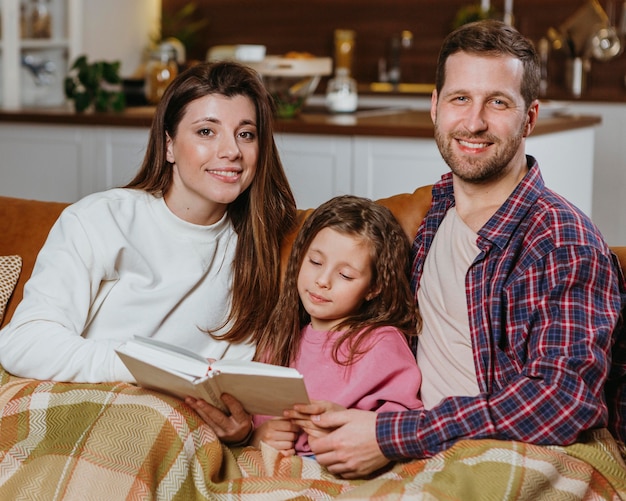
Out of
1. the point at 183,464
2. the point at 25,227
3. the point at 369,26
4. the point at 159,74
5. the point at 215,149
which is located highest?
the point at 369,26

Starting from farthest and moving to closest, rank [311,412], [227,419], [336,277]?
1. [336,277]
2. [227,419]
3. [311,412]

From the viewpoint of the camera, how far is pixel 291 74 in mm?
4117

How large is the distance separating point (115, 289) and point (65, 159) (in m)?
2.17

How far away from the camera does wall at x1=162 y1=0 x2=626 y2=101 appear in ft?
18.2

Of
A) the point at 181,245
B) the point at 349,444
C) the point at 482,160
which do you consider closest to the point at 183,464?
the point at 349,444

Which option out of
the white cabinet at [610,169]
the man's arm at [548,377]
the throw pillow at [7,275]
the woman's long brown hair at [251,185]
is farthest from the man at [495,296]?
the white cabinet at [610,169]

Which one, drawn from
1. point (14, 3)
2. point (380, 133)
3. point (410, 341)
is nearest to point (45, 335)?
point (410, 341)

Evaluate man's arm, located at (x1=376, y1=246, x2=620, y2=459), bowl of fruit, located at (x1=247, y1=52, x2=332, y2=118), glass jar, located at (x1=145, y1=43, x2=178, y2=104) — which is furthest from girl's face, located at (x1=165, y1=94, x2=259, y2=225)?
glass jar, located at (x1=145, y1=43, x2=178, y2=104)

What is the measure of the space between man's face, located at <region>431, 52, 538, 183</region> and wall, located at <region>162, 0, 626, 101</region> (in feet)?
12.3

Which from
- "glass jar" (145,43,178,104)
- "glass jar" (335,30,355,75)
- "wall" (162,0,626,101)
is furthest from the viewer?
"glass jar" (335,30,355,75)

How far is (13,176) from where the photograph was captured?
4.22 metres

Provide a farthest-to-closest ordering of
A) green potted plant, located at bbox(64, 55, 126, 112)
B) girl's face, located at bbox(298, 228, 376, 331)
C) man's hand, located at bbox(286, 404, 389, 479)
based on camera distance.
Answer: green potted plant, located at bbox(64, 55, 126, 112)
girl's face, located at bbox(298, 228, 376, 331)
man's hand, located at bbox(286, 404, 389, 479)

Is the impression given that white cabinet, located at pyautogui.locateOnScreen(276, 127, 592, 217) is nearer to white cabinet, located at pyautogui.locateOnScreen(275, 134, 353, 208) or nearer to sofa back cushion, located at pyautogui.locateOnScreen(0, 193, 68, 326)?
white cabinet, located at pyautogui.locateOnScreen(275, 134, 353, 208)

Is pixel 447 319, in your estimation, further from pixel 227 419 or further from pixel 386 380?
pixel 227 419
